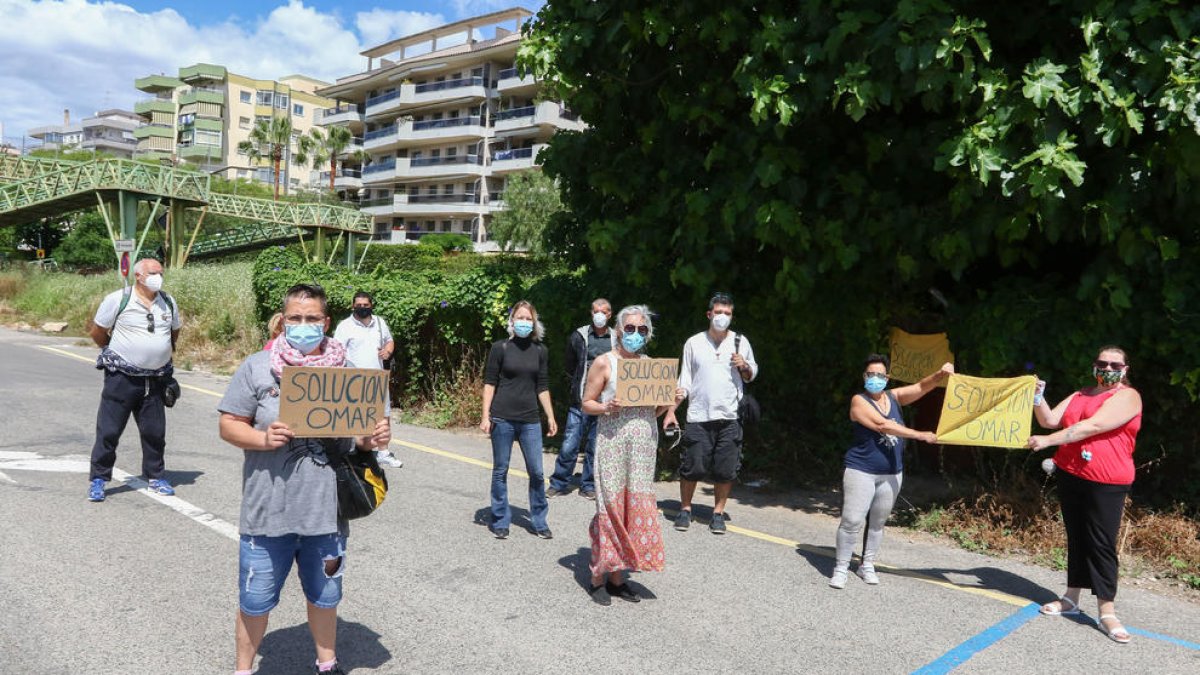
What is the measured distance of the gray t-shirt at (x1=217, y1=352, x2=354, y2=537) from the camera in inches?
142

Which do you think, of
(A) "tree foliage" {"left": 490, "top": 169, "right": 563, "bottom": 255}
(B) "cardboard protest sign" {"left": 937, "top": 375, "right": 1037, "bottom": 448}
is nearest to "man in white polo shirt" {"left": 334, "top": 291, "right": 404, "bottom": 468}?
(B) "cardboard protest sign" {"left": 937, "top": 375, "right": 1037, "bottom": 448}

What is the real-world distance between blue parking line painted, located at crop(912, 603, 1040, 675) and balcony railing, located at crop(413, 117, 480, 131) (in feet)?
192

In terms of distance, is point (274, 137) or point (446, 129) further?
point (274, 137)

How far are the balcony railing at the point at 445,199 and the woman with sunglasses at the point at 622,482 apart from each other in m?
57.6

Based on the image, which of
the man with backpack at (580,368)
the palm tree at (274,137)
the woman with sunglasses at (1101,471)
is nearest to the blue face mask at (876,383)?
the woman with sunglasses at (1101,471)

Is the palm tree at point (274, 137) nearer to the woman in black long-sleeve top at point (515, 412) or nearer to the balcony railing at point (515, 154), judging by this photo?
the balcony railing at point (515, 154)

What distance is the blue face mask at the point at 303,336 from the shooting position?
3709mm

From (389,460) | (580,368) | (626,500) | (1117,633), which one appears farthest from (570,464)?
(1117,633)

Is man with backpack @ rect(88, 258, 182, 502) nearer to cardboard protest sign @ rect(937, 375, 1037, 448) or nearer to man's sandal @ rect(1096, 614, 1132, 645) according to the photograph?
cardboard protest sign @ rect(937, 375, 1037, 448)

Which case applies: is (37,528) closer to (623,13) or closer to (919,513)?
(623,13)

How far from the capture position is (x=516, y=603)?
17.3 ft

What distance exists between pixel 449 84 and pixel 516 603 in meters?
61.3

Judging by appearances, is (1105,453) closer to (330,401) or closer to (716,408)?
(716,408)

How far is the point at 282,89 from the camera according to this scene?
357 ft
